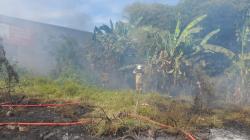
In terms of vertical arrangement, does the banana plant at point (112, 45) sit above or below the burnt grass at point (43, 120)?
above

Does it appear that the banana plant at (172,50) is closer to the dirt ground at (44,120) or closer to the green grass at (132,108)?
the green grass at (132,108)

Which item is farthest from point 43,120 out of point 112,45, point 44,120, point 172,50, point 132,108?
point 112,45

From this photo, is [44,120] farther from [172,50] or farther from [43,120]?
[172,50]

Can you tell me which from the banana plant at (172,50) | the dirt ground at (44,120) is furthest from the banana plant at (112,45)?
the dirt ground at (44,120)

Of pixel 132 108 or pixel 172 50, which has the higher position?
pixel 172 50

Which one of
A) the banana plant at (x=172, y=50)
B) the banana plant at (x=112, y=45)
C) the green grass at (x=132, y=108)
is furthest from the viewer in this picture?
the banana plant at (x=112, y=45)

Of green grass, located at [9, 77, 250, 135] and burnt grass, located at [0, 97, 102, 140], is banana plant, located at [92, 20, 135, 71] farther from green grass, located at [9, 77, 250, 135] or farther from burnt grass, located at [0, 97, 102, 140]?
burnt grass, located at [0, 97, 102, 140]

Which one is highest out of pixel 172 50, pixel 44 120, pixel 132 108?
pixel 172 50

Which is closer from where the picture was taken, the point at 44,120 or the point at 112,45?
the point at 44,120

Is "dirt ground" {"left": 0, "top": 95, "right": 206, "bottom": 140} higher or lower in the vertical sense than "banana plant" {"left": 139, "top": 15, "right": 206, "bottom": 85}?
lower

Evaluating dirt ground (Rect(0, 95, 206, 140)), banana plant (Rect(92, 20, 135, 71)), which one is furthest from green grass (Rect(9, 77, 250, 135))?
banana plant (Rect(92, 20, 135, 71))

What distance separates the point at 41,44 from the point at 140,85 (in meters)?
7.10

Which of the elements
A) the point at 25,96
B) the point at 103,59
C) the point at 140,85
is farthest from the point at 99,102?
the point at 103,59

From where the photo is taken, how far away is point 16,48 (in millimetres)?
19109
